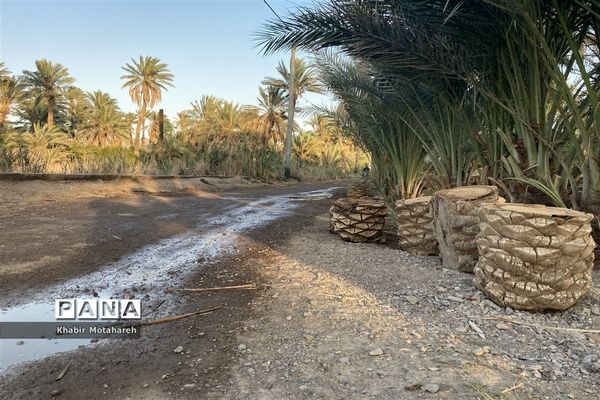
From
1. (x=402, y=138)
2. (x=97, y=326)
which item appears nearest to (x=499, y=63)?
(x=402, y=138)

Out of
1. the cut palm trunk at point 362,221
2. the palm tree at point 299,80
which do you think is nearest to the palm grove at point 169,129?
the palm tree at point 299,80

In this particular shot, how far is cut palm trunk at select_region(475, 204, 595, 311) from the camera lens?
116 inches

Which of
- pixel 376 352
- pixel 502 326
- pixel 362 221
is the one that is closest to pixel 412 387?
pixel 376 352

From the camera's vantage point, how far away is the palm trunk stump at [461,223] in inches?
159

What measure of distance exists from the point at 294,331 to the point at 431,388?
40.8 inches

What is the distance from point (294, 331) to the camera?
279 cm

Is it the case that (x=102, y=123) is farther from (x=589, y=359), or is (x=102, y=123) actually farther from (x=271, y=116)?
(x=589, y=359)

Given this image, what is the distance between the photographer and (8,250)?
468 centimetres

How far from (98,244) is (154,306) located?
250 centimetres

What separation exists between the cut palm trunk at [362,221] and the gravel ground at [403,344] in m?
Answer: 1.95

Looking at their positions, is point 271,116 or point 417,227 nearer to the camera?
point 417,227

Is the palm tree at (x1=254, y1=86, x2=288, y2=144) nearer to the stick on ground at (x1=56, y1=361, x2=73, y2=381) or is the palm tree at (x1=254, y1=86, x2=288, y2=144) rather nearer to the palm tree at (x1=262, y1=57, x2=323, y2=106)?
the palm tree at (x1=262, y1=57, x2=323, y2=106)

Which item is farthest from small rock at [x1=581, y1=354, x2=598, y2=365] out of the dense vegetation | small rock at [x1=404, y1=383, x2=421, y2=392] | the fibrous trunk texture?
the fibrous trunk texture

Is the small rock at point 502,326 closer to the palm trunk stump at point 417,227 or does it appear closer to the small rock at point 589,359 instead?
the small rock at point 589,359
